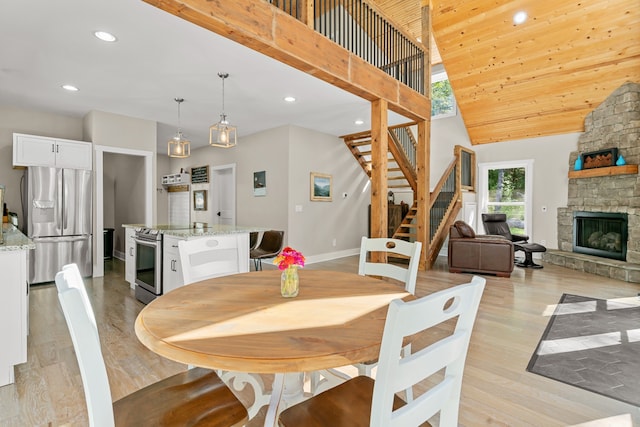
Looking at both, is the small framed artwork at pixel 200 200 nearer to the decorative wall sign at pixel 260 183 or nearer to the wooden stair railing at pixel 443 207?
the decorative wall sign at pixel 260 183

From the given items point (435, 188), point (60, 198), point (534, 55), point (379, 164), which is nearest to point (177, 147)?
point (60, 198)

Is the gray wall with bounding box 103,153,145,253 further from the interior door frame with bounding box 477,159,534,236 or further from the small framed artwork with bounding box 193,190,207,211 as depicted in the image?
the interior door frame with bounding box 477,159,534,236

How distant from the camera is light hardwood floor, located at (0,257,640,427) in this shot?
5.54 ft

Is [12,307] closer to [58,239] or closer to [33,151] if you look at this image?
[58,239]

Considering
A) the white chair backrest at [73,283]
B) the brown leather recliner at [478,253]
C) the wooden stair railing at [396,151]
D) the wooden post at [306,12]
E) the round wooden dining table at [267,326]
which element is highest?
the wooden post at [306,12]

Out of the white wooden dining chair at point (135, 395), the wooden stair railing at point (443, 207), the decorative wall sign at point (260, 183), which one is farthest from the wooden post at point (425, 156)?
the white wooden dining chair at point (135, 395)

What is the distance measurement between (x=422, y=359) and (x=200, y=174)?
25.6ft

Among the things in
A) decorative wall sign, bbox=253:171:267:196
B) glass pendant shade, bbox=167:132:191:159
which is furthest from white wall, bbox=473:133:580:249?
glass pendant shade, bbox=167:132:191:159

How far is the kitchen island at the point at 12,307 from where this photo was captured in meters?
1.96

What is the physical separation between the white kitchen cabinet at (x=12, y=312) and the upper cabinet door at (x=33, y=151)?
327 centimetres

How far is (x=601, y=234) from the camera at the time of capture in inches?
214

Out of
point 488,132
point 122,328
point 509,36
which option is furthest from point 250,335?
point 488,132

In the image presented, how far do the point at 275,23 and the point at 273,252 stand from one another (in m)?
2.86

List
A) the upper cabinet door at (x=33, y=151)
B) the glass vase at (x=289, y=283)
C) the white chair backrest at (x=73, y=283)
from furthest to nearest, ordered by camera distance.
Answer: the upper cabinet door at (x=33, y=151) → the glass vase at (x=289, y=283) → the white chair backrest at (x=73, y=283)
